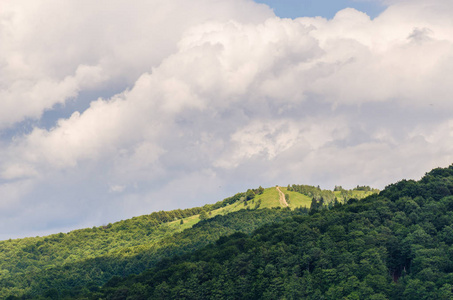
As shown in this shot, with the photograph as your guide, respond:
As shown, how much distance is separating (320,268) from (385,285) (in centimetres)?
2381

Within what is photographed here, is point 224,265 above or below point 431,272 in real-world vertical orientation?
above

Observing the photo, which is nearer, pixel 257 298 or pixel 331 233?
Result: pixel 257 298

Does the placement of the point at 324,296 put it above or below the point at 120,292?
below

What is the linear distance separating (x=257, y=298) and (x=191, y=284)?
2577cm

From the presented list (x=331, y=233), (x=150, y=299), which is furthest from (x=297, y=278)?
(x=150, y=299)

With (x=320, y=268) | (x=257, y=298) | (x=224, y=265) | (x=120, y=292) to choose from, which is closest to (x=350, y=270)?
(x=320, y=268)

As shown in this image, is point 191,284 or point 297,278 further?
point 191,284

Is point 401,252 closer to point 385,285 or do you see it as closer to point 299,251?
point 385,285

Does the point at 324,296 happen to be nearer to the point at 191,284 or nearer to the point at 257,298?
the point at 257,298

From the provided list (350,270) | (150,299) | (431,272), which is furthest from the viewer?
(150,299)

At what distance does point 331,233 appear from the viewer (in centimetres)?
19375

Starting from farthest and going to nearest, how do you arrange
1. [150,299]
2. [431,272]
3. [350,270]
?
[150,299], [350,270], [431,272]

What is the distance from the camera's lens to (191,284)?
188 m

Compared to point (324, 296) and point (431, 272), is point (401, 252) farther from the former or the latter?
point (324, 296)
